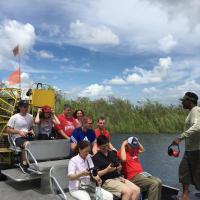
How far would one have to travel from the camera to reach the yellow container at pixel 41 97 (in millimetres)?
7918

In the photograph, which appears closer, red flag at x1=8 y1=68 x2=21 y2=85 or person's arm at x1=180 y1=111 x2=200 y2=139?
person's arm at x1=180 y1=111 x2=200 y2=139

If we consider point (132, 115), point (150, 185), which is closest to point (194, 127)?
point (150, 185)

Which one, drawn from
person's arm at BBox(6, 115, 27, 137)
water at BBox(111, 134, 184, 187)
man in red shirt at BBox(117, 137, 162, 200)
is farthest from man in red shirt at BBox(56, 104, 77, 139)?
water at BBox(111, 134, 184, 187)

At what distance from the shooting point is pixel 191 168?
589 centimetres

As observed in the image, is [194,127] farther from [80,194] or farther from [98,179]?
[80,194]

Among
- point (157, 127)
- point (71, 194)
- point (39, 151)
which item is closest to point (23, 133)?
point (39, 151)

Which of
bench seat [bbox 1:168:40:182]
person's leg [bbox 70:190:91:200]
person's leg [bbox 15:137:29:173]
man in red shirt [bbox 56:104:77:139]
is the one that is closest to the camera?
person's leg [bbox 70:190:91:200]

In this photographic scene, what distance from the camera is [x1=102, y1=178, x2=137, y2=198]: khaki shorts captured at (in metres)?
5.31

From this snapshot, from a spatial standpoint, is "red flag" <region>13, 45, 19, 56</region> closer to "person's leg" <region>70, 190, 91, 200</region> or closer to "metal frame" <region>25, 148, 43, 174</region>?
"metal frame" <region>25, 148, 43, 174</region>

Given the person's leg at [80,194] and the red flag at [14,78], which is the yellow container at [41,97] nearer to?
the red flag at [14,78]

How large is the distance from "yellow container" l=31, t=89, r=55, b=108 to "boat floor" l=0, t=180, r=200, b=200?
6.48 ft

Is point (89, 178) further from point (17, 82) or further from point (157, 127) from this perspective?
point (157, 127)

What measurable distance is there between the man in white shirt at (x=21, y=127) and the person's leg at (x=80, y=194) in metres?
1.57

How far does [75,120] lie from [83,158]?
2.08 metres
